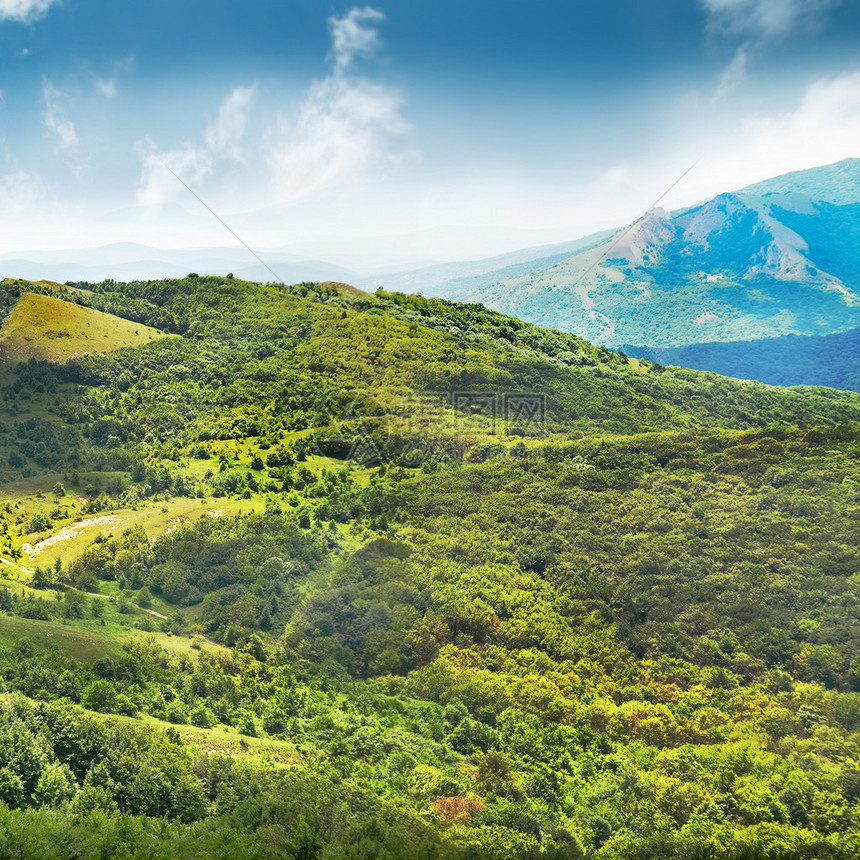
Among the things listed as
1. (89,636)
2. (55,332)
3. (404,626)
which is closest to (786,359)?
(404,626)

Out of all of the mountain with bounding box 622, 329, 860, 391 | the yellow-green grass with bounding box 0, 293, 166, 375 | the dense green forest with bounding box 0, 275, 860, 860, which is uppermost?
the yellow-green grass with bounding box 0, 293, 166, 375

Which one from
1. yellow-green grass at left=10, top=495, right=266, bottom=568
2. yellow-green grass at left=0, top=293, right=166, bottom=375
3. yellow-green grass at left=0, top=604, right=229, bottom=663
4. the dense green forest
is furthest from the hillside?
yellow-green grass at left=0, top=604, right=229, bottom=663

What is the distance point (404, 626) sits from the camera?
32938 millimetres

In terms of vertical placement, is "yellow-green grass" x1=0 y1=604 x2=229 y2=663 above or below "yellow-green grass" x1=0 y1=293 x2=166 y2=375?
below

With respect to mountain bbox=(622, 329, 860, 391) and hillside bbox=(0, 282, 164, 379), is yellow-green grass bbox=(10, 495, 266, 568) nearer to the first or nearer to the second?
hillside bbox=(0, 282, 164, 379)

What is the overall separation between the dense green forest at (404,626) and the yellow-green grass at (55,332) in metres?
3.32

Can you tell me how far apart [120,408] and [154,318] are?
81.5 ft

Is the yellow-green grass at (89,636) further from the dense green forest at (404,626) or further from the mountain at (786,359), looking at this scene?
the mountain at (786,359)

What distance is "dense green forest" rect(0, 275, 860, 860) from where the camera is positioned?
66.8 feet

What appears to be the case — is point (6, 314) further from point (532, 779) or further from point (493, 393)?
point (532, 779)

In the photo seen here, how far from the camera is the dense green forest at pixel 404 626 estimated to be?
20.4 metres

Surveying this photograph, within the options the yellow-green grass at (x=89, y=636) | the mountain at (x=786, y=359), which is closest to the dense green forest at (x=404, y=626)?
the yellow-green grass at (x=89, y=636)

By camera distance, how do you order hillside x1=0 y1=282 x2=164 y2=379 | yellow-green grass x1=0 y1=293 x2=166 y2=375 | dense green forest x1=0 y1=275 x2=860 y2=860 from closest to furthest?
dense green forest x1=0 y1=275 x2=860 y2=860, hillside x1=0 y1=282 x2=164 y2=379, yellow-green grass x1=0 y1=293 x2=166 y2=375

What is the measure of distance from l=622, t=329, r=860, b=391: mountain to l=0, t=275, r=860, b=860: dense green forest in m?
137
